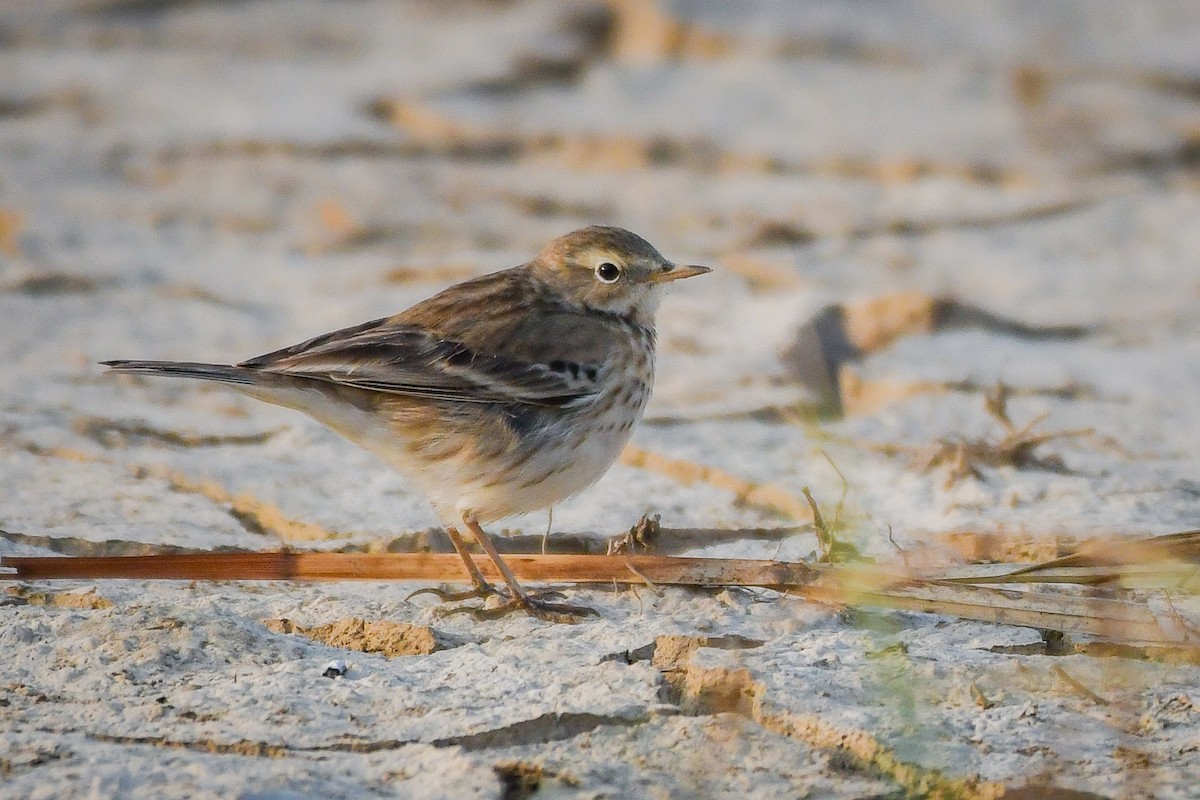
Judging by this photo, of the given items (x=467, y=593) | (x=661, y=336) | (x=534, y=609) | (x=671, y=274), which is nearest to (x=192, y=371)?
(x=467, y=593)

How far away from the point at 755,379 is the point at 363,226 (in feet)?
6.81

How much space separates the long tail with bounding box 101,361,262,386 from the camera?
3695mm

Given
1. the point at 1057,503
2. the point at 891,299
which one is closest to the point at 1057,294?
the point at 891,299

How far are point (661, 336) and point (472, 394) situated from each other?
154cm

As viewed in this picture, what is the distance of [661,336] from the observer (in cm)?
539

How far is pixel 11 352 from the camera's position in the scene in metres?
5.06

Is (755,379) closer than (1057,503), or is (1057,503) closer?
(1057,503)

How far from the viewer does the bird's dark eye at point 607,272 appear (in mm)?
4441

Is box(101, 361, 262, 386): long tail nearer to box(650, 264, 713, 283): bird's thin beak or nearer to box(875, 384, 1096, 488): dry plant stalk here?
box(650, 264, 713, 283): bird's thin beak

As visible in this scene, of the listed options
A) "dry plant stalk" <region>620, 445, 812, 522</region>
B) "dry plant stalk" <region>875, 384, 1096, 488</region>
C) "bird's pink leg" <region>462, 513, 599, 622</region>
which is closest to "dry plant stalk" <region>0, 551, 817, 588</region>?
"bird's pink leg" <region>462, 513, 599, 622</region>

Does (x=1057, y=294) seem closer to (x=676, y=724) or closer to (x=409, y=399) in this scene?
(x=409, y=399)

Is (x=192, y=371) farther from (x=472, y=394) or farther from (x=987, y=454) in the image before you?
(x=987, y=454)

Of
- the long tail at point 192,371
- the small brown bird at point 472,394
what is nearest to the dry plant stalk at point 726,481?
the small brown bird at point 472,394

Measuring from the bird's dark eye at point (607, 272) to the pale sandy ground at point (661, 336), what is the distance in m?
0.51
